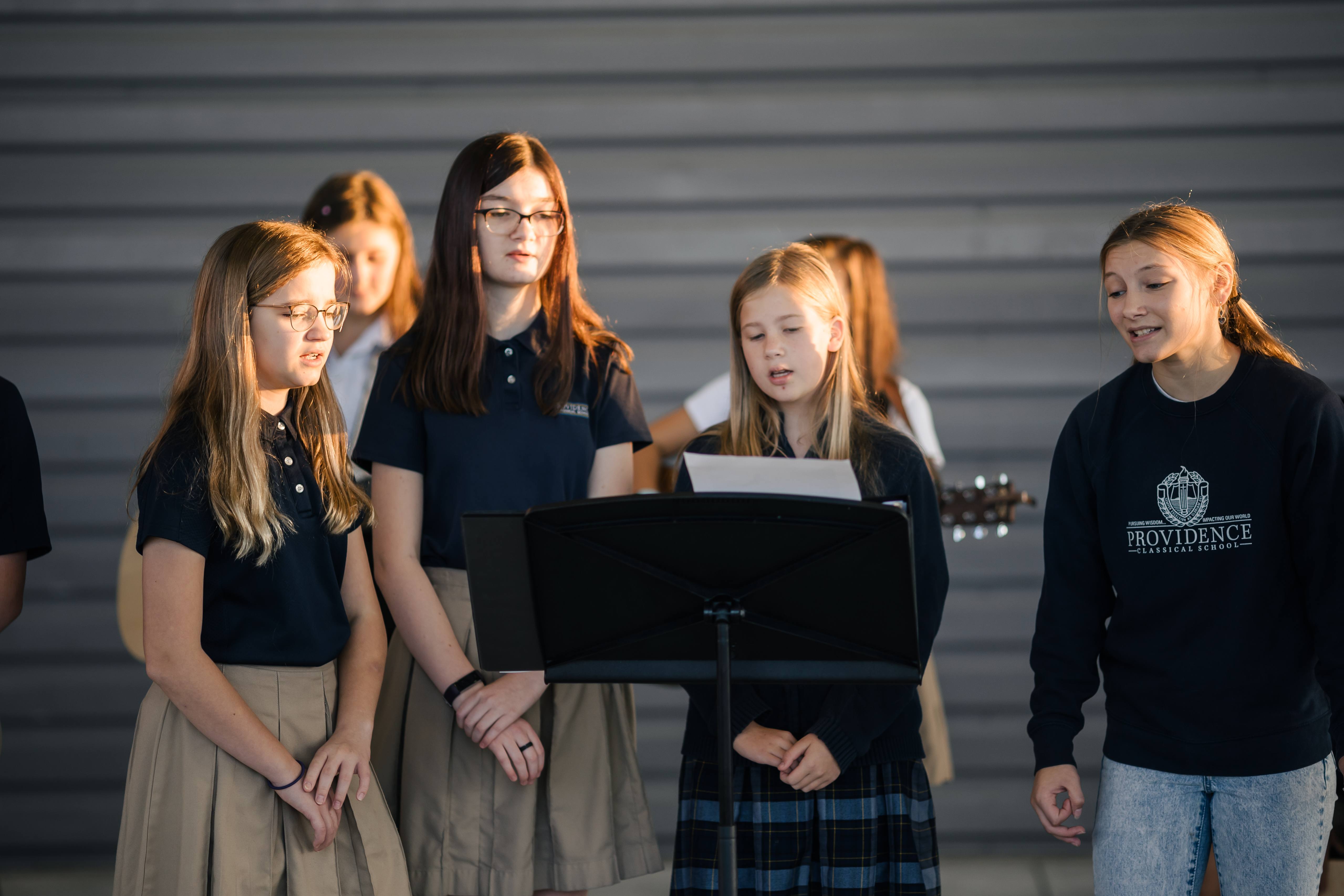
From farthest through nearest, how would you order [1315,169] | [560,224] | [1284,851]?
[1315,169]
[560,224]
[1284,851]

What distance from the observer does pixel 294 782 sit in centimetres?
194

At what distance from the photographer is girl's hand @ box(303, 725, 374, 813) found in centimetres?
195

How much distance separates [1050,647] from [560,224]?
129 centimetres

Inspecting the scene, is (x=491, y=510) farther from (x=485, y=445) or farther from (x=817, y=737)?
(x=817, y=737)

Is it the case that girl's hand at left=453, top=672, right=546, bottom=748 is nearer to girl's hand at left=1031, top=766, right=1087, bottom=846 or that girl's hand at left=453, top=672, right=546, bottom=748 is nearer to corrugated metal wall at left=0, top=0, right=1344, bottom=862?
girl's hand at left=1031, top=766, right=1087, bottom=846

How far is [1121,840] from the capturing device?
199cm

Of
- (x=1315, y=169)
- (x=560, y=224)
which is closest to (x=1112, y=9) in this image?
(x=1315, y=169)

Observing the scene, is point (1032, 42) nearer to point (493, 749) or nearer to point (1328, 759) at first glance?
point (1328, 759)

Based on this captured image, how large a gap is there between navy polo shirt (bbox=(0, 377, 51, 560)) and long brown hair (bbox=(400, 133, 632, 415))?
774 mm

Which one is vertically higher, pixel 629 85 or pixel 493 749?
pixel 629 85

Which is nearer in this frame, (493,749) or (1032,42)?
(493,749)

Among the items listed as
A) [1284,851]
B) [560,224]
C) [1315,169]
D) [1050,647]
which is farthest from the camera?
[1315,169]

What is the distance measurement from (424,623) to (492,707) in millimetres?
211


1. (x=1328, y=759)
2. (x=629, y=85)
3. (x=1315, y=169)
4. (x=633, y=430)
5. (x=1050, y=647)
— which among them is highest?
(x=629, y=85)
